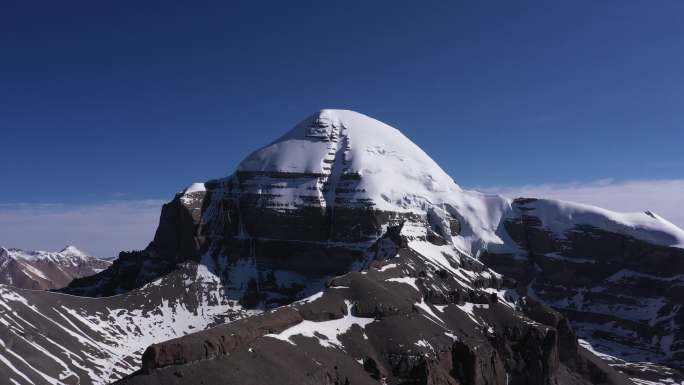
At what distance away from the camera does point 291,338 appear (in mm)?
120375

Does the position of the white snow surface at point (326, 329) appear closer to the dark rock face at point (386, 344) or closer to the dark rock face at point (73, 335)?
Result: the dark rock face at point (386, 344)

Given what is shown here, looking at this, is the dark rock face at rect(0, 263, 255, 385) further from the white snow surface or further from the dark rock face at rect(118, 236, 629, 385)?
the dark rock face at rect(118, 236, 629, 385)

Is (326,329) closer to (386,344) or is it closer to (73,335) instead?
(386,344)

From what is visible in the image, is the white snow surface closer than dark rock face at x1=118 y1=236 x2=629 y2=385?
No

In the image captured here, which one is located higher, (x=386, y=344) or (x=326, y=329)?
(x=326, y=329)

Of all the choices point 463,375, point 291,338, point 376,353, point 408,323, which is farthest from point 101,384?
point 463,375

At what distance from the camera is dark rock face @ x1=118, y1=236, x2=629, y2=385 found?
99750 mm

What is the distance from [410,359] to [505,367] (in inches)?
1532

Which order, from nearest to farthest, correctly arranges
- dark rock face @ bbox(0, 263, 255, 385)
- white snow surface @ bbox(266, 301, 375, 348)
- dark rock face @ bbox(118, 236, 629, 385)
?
dark rock face @ bbox(118, 236, 629, 385) → white snow surface @ bbox(266, 301, 375, 348) → dark rock face @ bbox(0, 263, 255, 385)

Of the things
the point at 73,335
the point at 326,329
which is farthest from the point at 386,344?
the point at 73,335

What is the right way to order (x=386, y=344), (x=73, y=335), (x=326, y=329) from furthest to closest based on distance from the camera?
(x=73, y=335)
(x=386, y=344)
(x=326, y=329)

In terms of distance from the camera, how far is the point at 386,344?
452ft

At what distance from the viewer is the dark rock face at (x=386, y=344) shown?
3927 inches

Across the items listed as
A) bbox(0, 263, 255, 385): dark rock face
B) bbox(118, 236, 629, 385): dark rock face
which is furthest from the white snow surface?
bbox(0, 263, 255, 385): dark rock face
